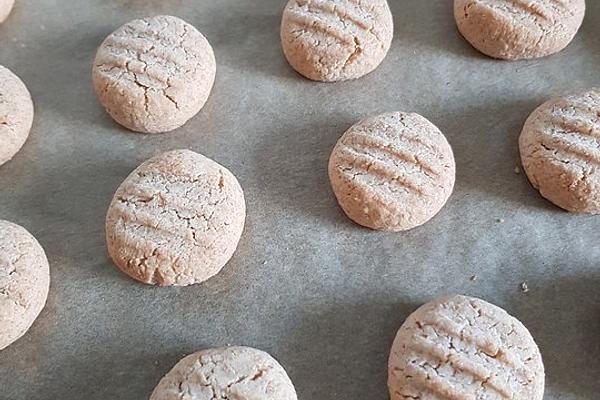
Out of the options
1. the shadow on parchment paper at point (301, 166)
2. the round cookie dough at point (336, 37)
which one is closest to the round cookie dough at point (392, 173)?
the shadow on parchment paper at point (301, 166)

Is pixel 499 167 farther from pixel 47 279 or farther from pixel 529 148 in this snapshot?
pixel 47 279

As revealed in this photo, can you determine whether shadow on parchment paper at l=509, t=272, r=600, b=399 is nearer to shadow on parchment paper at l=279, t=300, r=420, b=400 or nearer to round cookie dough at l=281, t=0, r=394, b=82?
shadow on parchment paper at l=279, t=300, r=420, b=400

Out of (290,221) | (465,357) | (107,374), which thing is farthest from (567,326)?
(107,374)

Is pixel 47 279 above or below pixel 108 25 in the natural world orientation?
below

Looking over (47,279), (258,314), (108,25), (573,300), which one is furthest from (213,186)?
(573,300)

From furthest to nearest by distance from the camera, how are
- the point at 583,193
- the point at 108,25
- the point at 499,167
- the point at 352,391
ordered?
the point at 108,25
the point at 499,167
the point at 583,193
the point at 352,391

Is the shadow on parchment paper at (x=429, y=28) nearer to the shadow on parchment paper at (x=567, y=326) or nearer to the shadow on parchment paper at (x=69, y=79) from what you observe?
the shadow on parchment paper at (x=567, y=326)

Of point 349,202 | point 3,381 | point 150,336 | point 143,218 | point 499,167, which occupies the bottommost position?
point 3,381
